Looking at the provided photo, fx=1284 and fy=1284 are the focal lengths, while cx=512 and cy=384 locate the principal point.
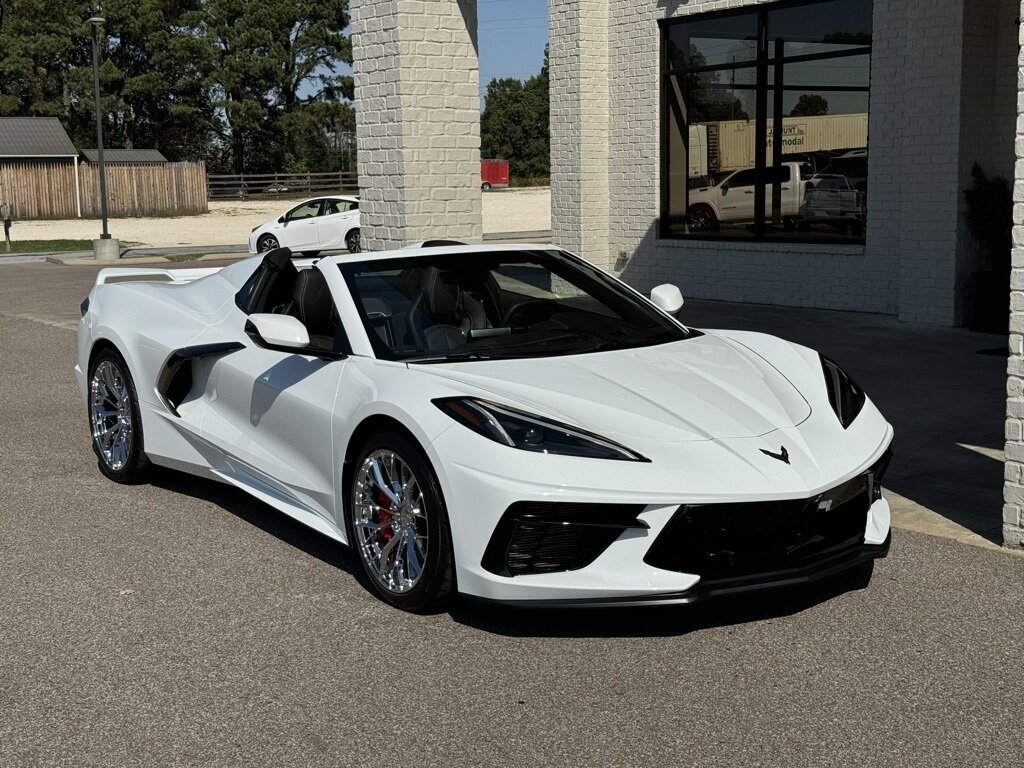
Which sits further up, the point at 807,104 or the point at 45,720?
the point at 807,104

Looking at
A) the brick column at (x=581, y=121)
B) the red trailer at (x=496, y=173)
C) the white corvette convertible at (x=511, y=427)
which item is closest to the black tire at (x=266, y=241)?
the brick column at (x=581, y=121)

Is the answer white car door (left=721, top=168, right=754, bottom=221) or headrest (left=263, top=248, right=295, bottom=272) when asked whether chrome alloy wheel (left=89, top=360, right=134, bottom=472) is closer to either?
headrest (left=263, top=248, right=295, bottom=272)

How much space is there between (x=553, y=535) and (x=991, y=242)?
10.2 metres

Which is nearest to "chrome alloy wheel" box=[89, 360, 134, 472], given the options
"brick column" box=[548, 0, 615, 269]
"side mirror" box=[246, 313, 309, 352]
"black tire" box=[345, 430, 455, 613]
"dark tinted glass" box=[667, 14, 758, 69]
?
"side mirror" box=[246, 313, 309, 352]

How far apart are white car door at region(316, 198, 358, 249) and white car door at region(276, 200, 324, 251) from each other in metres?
0.15

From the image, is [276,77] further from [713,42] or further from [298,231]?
[713,42]

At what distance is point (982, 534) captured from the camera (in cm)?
591

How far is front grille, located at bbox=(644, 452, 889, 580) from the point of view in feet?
14.4

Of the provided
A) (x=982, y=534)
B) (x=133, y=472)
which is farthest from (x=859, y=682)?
(x=133, y=472)

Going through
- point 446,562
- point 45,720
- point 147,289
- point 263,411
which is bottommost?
point 45,720

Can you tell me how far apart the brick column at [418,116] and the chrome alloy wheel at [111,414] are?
4185 millimetres

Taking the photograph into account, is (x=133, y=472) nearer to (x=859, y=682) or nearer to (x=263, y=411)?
(x=263, y=411)

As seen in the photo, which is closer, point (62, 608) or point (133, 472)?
point (62, 608)

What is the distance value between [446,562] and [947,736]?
1.80 metres
